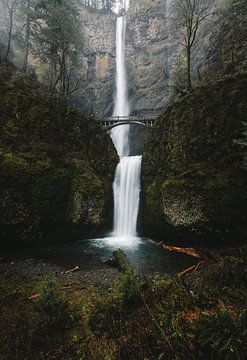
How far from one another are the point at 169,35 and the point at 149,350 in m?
44.4

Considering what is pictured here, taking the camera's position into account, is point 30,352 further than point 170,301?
No

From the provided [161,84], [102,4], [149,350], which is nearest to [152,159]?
[149,350]

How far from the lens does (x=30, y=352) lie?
3717 millimetres

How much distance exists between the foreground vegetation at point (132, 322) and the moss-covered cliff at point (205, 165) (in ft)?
12.6

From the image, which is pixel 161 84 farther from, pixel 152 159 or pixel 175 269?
pixel 175 269

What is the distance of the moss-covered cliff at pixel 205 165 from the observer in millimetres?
9461

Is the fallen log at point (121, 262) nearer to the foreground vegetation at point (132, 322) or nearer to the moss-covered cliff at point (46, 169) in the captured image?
the foreground vegetation at point (132, 322)

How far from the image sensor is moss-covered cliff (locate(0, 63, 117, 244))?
974 centimetres

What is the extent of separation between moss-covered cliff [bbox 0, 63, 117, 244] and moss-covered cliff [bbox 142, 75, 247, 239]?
4567mm

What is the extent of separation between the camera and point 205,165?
408 inches

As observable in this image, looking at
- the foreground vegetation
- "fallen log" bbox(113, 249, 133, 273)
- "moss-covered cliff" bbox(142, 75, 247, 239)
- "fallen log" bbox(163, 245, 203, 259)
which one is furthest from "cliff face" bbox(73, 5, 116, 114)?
the foreground vegetation

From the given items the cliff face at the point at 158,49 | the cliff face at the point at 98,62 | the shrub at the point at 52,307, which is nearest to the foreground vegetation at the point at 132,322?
the shrub at the point at 52,307

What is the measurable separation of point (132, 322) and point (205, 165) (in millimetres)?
8373

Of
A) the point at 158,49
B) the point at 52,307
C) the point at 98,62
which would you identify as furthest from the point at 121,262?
the point at 98,62
